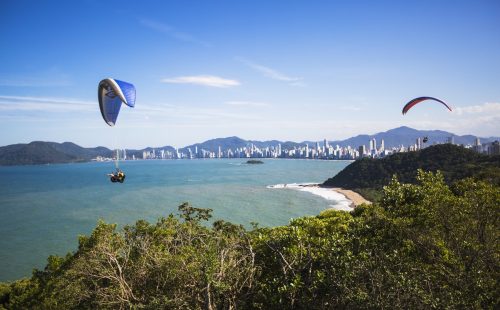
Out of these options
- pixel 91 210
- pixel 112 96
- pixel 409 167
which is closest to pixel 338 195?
pixel 409 167

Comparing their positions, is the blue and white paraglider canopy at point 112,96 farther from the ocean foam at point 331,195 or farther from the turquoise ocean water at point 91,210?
the ocean foam at point 331,195

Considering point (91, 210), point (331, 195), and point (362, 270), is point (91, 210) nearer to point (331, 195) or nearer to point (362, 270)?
point (331, 195)

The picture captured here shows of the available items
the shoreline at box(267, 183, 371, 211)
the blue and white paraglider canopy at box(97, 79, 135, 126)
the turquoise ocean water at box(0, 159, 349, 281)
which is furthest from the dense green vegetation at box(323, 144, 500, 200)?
the blue and white paraglider canopy at box(97, 79, 135, 126)

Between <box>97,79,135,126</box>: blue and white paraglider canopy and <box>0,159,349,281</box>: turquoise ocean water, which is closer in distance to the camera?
<box>97,79,135,126</box>: blue and white paraglider canopy

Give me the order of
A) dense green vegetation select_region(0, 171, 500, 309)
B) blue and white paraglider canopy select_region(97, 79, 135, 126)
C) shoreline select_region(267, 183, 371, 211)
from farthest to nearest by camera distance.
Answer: shoreline select_region(267, 183, 371, 211), blue and white paraglider canopy select_region(97, 79, 135, 126), dense green vegetation select_region(0, 171, 500, 309)

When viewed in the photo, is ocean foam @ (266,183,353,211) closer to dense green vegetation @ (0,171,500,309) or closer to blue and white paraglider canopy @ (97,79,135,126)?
blue and white paraglider canopy @ (97,79,135,126)

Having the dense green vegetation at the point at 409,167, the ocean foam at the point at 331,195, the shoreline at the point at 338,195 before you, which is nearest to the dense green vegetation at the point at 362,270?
the ocean foam at the point at 331,195
